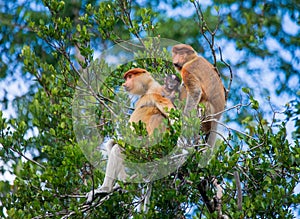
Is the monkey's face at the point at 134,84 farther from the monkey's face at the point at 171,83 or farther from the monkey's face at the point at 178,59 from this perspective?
the monkey's face at the point at 178,59

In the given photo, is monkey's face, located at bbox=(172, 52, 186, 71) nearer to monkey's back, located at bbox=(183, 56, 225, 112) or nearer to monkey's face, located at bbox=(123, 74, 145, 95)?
monkey's back, located at bbox=(183, 56, 225, 112)

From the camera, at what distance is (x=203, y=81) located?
4.29m

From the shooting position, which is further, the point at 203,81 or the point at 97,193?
the point at 203,81

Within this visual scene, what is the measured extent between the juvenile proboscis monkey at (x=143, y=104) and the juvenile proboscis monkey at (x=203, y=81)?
0.32 meters

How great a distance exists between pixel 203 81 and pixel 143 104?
79cm

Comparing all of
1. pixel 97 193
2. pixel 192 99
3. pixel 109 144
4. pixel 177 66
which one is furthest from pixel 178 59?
pixel 97 193

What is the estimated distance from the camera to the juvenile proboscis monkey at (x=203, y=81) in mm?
3953

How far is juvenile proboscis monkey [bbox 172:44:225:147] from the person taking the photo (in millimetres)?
3953

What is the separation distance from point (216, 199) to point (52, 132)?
1210 millimetres

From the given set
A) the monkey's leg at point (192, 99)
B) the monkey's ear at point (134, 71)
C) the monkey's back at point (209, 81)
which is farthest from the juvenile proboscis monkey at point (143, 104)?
the monkey's back at point (209, 81)

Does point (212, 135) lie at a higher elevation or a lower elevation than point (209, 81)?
lower

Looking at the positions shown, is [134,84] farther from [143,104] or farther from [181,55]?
[181,55]

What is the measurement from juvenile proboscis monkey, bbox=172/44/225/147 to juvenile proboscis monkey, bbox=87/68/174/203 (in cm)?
32

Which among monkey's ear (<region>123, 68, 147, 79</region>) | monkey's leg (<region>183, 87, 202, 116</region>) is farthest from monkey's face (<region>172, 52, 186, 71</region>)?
monkey's ear (<region>123, 68, 147, 79</region>)
